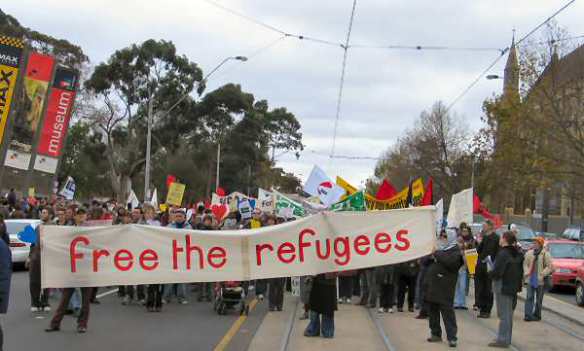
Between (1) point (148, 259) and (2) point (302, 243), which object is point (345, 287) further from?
(1) point (148, 259)

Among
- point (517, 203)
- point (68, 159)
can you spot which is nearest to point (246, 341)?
point (68, 159)

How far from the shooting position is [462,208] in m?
17.1

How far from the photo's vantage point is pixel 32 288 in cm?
1245

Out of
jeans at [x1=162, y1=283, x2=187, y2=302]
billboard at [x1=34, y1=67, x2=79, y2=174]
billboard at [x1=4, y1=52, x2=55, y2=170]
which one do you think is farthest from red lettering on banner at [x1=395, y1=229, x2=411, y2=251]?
billboard at [x1=4, y1=52, x2=55, y2=170]

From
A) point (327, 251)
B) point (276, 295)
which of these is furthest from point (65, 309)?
point (276, 295)

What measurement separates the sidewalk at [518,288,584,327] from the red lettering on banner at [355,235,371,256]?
6508mm

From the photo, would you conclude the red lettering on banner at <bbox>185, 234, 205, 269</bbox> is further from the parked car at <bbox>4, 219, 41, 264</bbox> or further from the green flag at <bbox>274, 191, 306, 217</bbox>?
the parked car at <bbox>4, 219, 41, 264</bbox>

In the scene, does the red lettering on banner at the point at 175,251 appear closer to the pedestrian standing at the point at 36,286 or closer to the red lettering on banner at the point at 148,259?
the red lettering on banner at the point at 148,259

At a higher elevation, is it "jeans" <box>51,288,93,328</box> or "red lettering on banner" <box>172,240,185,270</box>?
"red lettering on banner" <box>172,240,185,270</box>

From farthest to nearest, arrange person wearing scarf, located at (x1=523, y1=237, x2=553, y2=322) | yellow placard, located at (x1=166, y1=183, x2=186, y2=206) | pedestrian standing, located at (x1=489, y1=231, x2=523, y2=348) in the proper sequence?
1. yellow placard, located at (x1=166, y1=183, x2=186, y2=206)
2. person wearing scarf, located at (x1=523, y1=237, x2=553, y2=322)
3. pedestrian standing, located at (x1=489, y1=231, x2=523, y2=348)

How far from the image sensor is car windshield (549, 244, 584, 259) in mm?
22250

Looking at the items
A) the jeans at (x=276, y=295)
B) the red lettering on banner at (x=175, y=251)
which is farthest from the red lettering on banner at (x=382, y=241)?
the jeans at (x=276, y=295)

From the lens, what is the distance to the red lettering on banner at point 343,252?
384 inches

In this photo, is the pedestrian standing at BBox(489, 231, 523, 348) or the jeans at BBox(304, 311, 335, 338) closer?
the pedestrian standing at BBox(489, 231, 523, 348)
